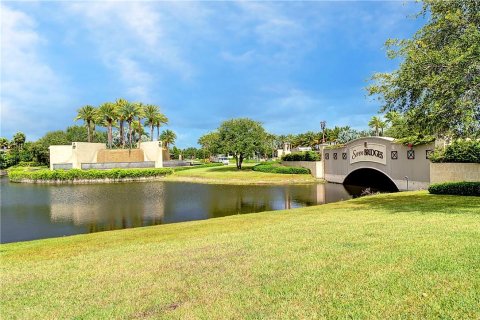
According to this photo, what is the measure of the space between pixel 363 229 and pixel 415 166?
26.9 m

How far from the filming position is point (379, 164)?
127 feet

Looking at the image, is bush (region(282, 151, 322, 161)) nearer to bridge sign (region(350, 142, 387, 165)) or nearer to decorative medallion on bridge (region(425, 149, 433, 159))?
bridge sign (region(350, 142, 387, 165))

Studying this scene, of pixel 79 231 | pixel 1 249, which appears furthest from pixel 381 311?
pixel 79 231

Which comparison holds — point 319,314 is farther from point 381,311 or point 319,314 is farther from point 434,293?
point 434,293

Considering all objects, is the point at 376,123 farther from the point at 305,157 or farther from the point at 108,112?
the point at 108,112

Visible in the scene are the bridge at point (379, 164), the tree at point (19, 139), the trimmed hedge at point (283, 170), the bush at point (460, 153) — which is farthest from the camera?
the tree at point (19, 139)

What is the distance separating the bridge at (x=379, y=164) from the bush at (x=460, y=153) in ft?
5.03

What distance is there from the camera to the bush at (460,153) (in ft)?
85.7

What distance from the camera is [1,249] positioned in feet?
41.9

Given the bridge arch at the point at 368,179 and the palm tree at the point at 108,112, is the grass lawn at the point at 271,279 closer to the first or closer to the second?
the bridge arch at the point at 368,179

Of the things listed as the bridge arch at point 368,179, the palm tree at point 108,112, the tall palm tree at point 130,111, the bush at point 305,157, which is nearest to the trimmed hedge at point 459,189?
the bridge arch at point 368,179

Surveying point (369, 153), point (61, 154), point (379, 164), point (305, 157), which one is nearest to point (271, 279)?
point (379, 164)

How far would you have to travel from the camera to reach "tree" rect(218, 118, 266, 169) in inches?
2516

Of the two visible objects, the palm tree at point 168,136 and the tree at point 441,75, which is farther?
the palm tree at point 168,136
